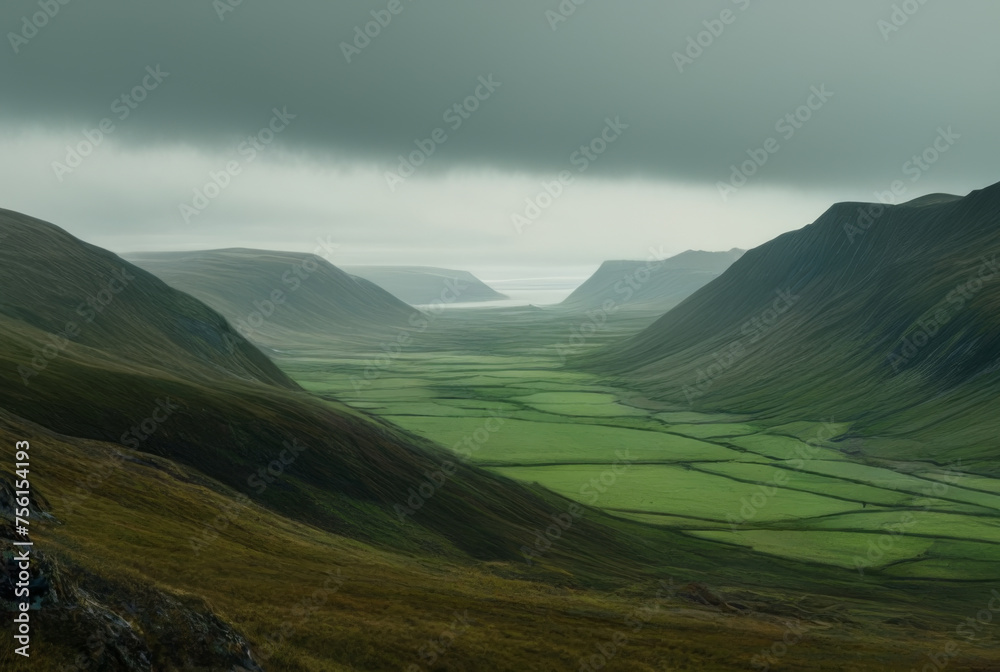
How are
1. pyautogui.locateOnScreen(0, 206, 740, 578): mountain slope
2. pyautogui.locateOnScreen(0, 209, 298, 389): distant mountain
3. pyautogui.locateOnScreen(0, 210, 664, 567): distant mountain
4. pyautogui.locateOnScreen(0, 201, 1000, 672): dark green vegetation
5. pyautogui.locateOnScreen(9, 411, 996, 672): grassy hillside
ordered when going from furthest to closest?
pyautogui.locateOnScreen(0, 209, 298, 389): distant mountain < pyautogui.locateOnScreen(0, 206, 740, 578): mountain slope < pyautogui.locateOnScreen(0, 210, 664, 567): distant mountain < pyautogui.locateOnScreen(0, 201, 1000, 672): dark green vegetation < pyautogui.locateOnScreen(9, 411, 996, 672): grassy hillside

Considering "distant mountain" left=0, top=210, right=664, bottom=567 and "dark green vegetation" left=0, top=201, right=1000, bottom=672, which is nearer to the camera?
"dark green vegetation" left=0, top=201, right=1000, bottom=672

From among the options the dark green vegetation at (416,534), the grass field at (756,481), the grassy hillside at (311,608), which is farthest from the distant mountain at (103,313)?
the grass field at (756,481)

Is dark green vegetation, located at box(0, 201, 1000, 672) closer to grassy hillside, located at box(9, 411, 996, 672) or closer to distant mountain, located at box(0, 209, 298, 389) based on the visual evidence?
grassy hillside, located at box(9, 411, 996, 672)

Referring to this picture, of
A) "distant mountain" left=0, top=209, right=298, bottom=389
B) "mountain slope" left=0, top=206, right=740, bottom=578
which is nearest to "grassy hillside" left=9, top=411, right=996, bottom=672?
"mountain slope" left=0, top=206, right=740, bottom=578

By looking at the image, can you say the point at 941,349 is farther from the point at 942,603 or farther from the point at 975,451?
the point at 942,603

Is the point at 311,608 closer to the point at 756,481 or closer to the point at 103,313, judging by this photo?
the point at 756,481

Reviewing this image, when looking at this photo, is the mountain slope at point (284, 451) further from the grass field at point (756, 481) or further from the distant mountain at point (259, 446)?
the grass field at point (756, 481)

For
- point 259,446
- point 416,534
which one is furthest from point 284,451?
point 416,534

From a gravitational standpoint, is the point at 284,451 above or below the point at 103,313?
below
